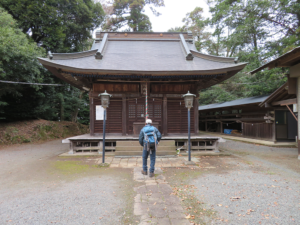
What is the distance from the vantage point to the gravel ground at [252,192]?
114 inches

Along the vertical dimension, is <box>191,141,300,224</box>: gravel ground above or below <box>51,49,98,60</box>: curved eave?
below

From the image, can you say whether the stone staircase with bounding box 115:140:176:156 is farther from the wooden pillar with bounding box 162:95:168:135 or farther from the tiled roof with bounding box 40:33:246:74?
the tiled roof with bounding box 40:33:246:74

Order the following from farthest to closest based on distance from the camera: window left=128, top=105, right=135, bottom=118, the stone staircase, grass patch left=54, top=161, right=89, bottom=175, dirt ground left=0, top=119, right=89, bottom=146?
dirt ground left=0, top=119, right=89, bottom=146
window left=128, top=105, right=135, bottom=118
the stone staircase
grass patch left=54, top=161, right=89, bottom=175

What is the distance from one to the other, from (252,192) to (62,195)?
167 inches

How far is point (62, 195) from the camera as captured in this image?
3.73 metres

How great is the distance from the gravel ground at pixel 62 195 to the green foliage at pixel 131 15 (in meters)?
24.2

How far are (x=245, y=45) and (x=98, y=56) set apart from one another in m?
13.9

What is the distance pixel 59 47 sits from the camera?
47.5ft

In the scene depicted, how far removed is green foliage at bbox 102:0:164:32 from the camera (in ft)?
82.2

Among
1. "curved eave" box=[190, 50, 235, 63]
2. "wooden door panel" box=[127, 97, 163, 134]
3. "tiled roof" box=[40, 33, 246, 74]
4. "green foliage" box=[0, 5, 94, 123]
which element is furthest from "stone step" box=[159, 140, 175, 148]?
"green foliage" box=[0, 5, 94, 123]

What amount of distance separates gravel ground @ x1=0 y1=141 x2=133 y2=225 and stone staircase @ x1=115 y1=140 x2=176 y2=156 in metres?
1.78

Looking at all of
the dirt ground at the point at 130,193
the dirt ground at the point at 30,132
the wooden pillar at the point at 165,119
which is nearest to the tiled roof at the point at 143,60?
the wooden pillar at the point at 165,119

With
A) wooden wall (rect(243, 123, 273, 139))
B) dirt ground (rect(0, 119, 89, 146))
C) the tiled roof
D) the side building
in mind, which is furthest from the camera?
dirt ground (rect(0, 119, 89, 146))

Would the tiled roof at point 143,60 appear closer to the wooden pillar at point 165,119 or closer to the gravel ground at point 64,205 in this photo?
the wooden pillar at point 165,119
